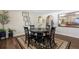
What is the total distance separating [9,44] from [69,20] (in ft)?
3.87

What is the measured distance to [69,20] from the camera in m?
2.96

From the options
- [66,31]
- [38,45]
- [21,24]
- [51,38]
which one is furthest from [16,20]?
[66,31]

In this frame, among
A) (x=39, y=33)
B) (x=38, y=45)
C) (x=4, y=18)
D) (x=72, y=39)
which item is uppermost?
(x=4, y=18)

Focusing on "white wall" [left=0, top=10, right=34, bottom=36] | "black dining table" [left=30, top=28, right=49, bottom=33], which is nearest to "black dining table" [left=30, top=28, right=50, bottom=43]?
"black dining table" [left=30, top=28, right=49, bottom=33]

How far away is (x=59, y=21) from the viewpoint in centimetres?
296

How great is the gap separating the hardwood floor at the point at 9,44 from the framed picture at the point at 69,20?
Answer: 2.87ft

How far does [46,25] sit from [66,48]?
0.57 metres

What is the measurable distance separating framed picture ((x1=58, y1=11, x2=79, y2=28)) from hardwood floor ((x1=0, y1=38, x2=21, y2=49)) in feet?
2.87

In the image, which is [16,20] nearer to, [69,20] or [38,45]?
A: [38,45]

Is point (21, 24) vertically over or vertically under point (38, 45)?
over

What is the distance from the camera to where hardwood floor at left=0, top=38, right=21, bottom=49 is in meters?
2.94

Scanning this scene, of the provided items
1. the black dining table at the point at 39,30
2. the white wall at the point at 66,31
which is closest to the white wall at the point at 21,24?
the white wall at the point at 66,31
